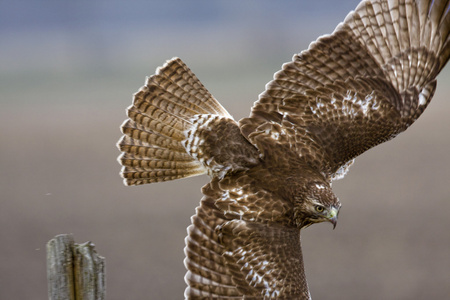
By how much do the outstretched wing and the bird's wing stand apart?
779 mm

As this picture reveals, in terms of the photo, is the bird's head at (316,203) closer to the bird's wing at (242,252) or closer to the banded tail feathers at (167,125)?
the bird's wing at (242,252)

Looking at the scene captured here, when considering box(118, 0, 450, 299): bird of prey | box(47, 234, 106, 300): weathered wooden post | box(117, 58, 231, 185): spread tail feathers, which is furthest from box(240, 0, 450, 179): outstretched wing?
box(47, 234, 106, 300): weathered wooden post

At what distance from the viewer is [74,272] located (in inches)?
204

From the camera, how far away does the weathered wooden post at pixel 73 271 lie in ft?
16.8

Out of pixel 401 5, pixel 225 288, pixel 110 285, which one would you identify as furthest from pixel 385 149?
pixel 225 288

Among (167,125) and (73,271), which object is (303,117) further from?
(73,271)

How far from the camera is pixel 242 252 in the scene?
6.19 meters

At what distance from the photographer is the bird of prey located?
21.6 ft

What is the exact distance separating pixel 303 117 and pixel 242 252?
4.52ft

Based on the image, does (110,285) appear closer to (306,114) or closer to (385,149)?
(306,114)

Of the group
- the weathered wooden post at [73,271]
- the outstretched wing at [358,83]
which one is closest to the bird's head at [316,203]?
the outstretched wing at [358,83]

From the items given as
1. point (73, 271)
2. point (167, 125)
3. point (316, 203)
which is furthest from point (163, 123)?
point (73, 271)

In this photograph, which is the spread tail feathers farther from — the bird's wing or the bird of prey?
the bird's wing

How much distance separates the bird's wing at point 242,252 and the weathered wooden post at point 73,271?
100 centimetres
